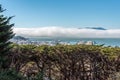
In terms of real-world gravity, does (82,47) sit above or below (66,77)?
above

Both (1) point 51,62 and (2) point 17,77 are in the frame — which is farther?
(1) point 51,62

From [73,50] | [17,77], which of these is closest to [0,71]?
[17,77]

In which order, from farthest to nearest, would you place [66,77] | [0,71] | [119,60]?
[66,77] < [119,60] < [0,71]

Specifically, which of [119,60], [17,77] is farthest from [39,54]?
[17,77]

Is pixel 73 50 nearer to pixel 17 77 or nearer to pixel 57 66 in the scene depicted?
pixel 57 66

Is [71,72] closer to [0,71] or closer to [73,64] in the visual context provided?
[73,64]

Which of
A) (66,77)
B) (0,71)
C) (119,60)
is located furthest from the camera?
(66,77)
